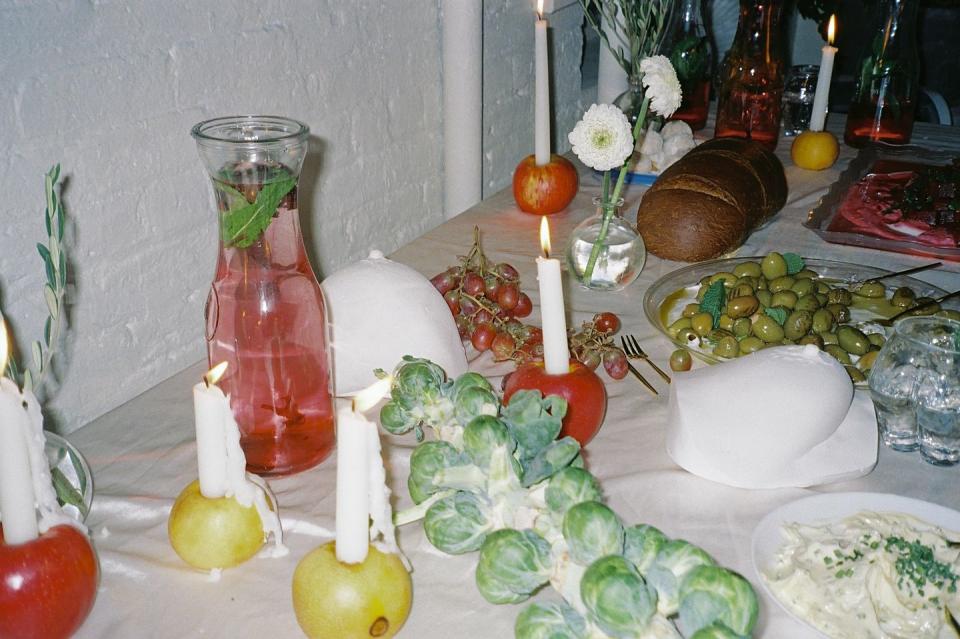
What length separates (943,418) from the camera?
2.47 feet

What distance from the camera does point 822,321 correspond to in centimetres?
97

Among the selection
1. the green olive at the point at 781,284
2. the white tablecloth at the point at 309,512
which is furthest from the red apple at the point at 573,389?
the green olive at the point at 781,284

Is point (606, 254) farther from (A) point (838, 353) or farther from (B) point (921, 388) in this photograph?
(B) point (921, 388)

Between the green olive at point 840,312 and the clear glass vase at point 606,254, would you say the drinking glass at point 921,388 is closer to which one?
the green olive at point 840,312

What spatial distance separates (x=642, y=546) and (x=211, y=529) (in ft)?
1.00

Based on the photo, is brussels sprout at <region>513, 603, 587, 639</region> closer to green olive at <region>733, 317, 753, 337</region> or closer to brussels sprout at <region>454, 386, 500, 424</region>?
brussels sprout at <region>454, 386, 500, 424</region>

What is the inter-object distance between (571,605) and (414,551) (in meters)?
0.22

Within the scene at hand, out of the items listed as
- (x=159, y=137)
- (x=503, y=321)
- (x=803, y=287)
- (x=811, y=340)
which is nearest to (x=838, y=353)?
(x=811, y=340)

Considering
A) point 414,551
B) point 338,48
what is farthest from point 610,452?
point 338,48

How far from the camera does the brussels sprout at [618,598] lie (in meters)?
0.42

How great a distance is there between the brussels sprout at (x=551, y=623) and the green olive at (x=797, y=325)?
1.89 ft

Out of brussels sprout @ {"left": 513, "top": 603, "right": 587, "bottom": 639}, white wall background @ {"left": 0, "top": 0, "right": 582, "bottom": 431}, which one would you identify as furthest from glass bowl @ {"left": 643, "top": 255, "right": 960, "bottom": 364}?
white wall background @ {"left": 0, "top": 0, "right": 582, "bottom": 431}

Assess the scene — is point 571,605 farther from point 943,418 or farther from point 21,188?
point 21,188

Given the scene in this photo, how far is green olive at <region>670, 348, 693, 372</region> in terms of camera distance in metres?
0.91
